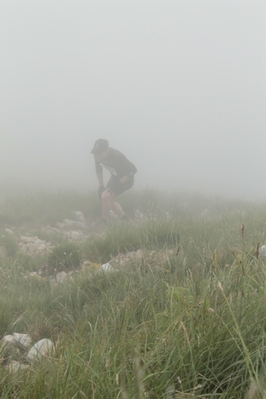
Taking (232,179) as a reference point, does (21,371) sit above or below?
above

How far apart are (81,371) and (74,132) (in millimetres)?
43949

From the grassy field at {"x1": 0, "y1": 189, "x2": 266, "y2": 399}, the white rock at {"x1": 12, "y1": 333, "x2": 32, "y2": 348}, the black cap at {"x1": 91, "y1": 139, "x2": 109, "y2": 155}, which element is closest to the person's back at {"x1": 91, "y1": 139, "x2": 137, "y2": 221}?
the black cap at {"x1": 91, "y1": 139, "x2": 109, "y2": 155}

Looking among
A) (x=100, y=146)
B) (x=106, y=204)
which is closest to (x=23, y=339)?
(x=106, y=204)

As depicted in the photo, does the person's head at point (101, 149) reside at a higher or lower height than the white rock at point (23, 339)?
higher

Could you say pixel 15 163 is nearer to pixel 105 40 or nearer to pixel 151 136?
pixel 151 136

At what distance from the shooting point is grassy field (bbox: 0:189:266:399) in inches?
53.1

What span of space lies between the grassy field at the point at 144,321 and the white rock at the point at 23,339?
0.05m

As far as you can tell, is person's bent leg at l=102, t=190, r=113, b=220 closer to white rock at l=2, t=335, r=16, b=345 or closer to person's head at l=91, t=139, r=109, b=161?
person's head at l=91, t=139, r=109, b=161

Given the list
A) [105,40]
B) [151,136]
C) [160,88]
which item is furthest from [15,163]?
[105,40]

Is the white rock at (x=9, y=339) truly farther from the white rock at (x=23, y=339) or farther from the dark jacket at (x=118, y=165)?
the dark jacket at (x=118, y=165)

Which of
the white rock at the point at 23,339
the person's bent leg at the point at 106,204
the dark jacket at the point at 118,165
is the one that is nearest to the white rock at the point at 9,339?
the white rock at the point at 23,339

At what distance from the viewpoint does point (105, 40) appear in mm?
97938

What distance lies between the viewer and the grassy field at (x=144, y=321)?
1348 millimetres

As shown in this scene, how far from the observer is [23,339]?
2352mm
